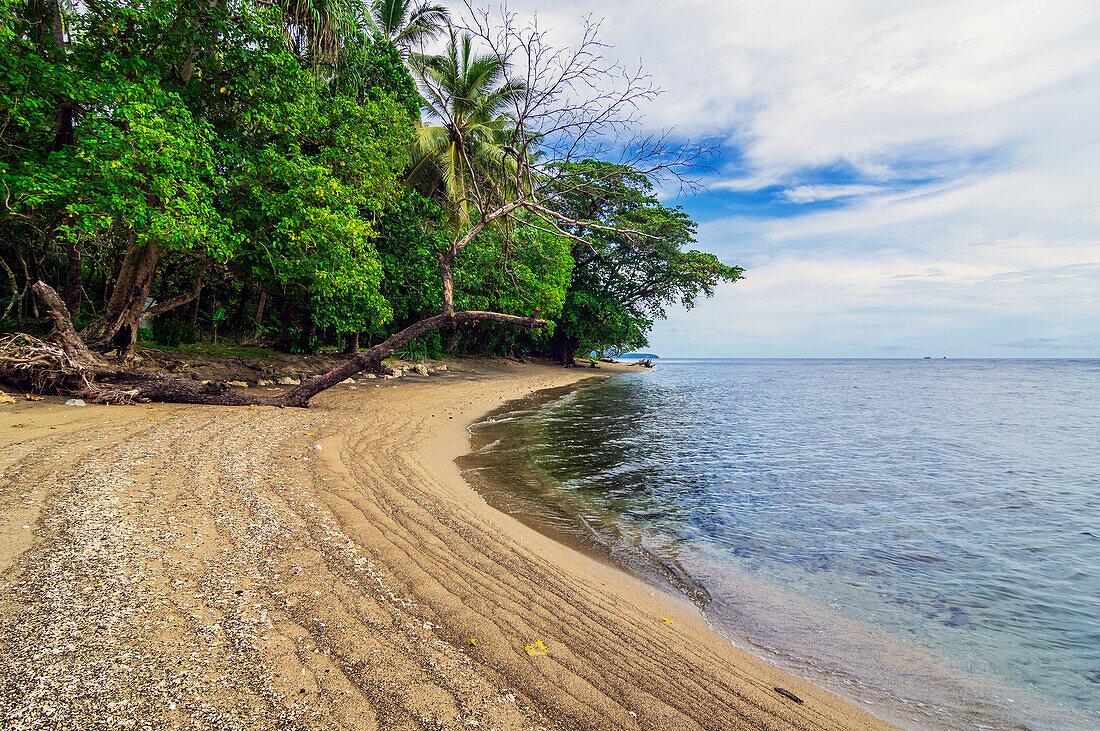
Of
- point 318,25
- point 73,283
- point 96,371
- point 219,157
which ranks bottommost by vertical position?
point 96,371

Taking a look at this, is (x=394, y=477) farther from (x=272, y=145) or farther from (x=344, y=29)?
(x=344, y=29)

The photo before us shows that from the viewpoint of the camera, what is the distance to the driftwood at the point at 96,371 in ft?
27.1

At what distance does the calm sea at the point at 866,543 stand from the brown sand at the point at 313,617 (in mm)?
637

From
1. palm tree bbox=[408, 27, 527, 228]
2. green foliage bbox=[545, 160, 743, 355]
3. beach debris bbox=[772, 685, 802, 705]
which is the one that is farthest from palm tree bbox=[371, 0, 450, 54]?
beach debris bbox=[772, 685, 802, 705]

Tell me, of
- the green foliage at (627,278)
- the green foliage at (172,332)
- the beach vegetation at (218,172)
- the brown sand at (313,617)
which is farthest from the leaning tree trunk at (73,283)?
the green foliage at (627,278)

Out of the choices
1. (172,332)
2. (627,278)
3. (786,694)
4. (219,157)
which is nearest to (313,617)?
(786,694)

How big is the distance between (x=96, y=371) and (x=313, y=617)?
30.7 ft

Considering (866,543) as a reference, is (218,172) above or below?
above

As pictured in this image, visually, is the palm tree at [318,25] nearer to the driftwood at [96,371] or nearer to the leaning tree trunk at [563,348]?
the driftwood at [96,371]

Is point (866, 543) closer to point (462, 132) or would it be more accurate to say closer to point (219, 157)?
point (219, 157)

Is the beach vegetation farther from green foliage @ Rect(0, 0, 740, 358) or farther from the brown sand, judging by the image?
the brown sand

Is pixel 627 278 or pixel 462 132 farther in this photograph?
pixel 627 278

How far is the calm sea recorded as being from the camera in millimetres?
3477

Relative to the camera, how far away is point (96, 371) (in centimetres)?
888
